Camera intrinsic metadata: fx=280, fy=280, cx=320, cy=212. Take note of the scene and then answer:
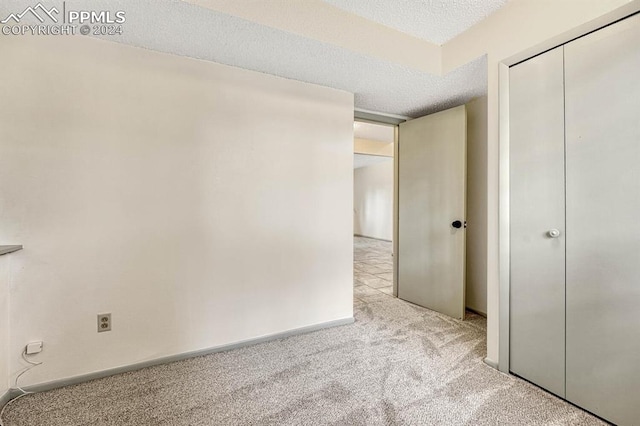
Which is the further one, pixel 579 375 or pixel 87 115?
pixel 87 115

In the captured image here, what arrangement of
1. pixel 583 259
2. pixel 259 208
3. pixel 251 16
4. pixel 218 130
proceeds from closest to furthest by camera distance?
pixel 583 259
pixel 251 16
pixel 218 130
pixel 259 208

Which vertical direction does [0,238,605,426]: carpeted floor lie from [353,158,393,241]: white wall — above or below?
below

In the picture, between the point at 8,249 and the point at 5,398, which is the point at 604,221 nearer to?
the point at 8,249

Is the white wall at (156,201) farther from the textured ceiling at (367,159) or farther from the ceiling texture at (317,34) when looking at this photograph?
the textured ceiling at (367,159)

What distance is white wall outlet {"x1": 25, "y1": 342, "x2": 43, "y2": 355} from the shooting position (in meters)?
1.63

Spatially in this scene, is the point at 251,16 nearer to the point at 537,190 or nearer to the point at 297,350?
the point at 537,190

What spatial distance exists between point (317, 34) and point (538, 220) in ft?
5.98

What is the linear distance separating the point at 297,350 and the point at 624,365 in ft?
6.17

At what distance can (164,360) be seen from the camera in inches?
77.0

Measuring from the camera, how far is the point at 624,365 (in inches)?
54.5

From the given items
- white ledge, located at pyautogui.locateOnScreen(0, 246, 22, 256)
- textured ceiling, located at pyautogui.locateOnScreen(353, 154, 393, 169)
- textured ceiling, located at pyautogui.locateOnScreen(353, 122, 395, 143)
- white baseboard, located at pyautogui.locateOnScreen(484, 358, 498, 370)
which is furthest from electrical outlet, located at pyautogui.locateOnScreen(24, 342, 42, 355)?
textured ceiling, located at pyautogui.locateOnScreen(353, 154, 393, 169)

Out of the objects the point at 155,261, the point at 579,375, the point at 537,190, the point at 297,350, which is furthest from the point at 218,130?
the point at 579,375

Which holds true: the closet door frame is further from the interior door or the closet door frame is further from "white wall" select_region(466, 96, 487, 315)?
"white wall" select_region(466, 96, 487, 315)

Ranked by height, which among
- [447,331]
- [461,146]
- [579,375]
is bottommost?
[447,331]
